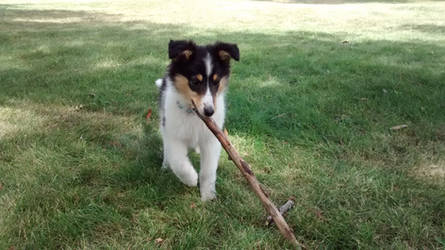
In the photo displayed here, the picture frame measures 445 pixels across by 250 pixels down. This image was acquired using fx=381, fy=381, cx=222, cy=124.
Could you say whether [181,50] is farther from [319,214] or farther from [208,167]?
[319,214]

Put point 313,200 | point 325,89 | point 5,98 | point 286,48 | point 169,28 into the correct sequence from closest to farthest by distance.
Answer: point 313,200
point 5,98
point 325,89
point 286,48
point 169,28

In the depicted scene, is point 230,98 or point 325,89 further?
point 325,89

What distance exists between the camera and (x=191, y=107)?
3166 mm

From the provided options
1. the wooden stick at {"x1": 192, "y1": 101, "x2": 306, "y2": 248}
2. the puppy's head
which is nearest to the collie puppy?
the puppy's head

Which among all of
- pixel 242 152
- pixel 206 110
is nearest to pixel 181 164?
pixel 206 110

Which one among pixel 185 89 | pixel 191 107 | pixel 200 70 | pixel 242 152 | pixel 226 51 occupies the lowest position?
pixel 242 152

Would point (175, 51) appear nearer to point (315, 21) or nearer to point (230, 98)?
point (230, 98)

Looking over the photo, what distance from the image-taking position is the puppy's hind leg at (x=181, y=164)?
9.82ft

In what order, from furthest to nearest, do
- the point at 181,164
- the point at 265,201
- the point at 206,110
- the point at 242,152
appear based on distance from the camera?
the point at 242,152 → the point at 181,164 → the point at 206,110 → the point at 265,201

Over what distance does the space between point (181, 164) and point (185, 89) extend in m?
0.64

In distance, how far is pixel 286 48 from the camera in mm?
8602

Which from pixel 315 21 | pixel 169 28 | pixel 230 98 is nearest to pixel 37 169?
pixel 230 98

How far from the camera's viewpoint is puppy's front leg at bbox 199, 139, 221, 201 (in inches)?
120

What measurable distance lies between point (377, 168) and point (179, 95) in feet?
6.22
